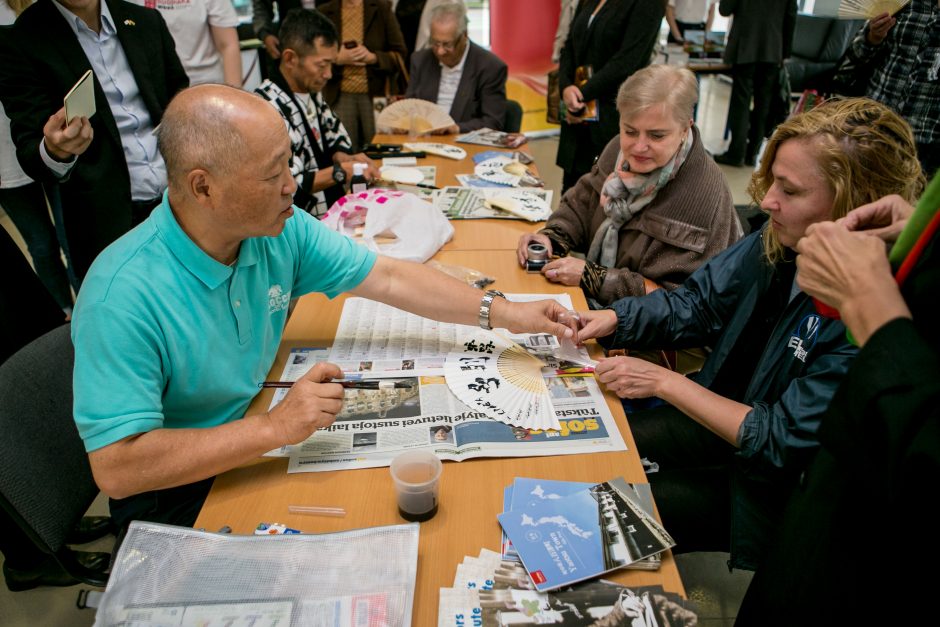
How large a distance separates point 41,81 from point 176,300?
154 centimetres

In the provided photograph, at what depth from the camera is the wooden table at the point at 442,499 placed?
0.99 metres

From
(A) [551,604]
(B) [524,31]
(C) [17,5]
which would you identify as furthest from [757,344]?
(B) [524,31]

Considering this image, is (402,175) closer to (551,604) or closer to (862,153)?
(862,153)

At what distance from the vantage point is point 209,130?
112cm

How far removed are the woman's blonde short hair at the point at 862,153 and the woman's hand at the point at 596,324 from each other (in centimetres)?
57

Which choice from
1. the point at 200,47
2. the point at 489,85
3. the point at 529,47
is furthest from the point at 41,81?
the point at 529,47

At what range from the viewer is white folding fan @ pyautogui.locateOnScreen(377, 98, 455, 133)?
3420mm

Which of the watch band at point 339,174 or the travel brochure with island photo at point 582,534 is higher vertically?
the travel brochure with island photo at point 582,534

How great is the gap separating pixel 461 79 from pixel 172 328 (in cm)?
297

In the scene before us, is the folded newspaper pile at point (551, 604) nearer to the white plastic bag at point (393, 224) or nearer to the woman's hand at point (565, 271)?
the woman's hand at point (565, 271)

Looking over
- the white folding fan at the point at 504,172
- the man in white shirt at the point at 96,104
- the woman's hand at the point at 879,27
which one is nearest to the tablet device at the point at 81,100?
the man in white shirt at the point at 96,104

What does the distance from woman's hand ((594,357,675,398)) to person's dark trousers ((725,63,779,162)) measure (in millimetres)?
4482

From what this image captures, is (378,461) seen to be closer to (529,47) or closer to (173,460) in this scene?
(173,460)

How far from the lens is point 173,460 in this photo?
1.06 metres
